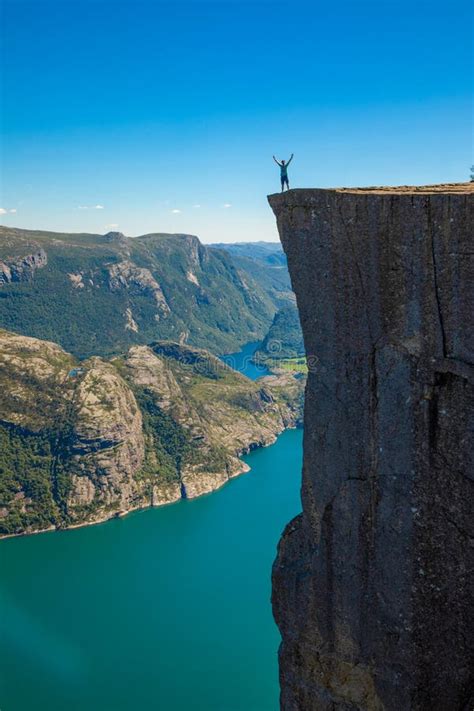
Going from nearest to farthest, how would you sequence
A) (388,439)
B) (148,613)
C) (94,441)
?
(388,439) → (148,613) → (94,441)

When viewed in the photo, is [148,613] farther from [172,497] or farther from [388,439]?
[388,439]

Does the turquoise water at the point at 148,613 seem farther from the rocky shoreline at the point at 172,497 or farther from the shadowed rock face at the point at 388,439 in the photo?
the shadowed rock face at the point at 388,439

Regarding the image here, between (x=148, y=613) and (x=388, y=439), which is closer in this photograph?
(x=388, y=439)

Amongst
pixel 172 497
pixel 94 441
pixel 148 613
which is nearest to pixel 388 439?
pixel 148 613

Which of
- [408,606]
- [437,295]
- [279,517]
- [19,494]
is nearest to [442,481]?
[408,606]

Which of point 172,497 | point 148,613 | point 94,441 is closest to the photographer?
point 148,613

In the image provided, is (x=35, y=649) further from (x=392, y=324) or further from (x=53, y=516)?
(x=392, y=324)

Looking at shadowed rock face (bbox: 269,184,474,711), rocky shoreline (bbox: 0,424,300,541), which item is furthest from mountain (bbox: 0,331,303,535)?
shadowed rock face (bbox: 269,184,474,711)
